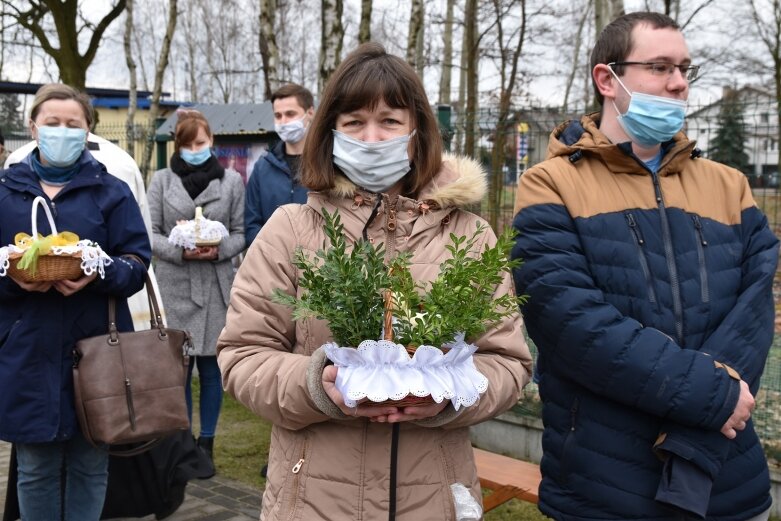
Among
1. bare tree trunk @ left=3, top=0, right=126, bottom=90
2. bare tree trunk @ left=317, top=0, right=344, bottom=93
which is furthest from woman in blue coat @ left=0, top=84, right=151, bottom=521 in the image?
bare tree trunk @ left=3, top=0, right=126, bottom=90

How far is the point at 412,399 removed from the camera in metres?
2.01

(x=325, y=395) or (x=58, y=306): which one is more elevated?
(x=325, y=395)

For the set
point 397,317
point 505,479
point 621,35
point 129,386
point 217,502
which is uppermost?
point 621,35

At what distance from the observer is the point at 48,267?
3.46 metres

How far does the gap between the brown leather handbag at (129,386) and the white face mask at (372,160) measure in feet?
5.63

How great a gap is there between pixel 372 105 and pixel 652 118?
0.94 metres

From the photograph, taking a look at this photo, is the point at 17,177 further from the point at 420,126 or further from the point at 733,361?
the point at 733,361

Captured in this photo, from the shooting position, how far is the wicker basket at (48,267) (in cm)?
345

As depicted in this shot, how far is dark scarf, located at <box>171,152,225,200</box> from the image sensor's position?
577 centimetres

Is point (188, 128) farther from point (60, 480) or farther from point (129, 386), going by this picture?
point (60, 480)

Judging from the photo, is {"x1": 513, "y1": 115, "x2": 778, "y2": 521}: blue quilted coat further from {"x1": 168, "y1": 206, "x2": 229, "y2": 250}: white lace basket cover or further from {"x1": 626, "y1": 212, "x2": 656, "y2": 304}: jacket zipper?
{"x1": 168, "y1": 206, "x2": 229, "y2": 250}: white lace basket cover

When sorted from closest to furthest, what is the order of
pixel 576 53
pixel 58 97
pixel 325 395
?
pixel 325 395
pixel 58 97
pixel 576 53

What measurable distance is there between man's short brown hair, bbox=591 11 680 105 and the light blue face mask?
13 centimetres

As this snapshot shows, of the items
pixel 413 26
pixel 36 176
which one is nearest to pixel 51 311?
pixel 36 176
